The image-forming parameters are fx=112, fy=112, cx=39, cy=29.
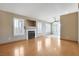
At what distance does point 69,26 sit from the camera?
5074 mm

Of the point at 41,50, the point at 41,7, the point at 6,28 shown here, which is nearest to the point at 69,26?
the point at 41,50

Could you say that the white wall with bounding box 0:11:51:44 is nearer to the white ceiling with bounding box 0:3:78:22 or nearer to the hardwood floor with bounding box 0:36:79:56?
the hardwood floor with bounding box 0:36:79:56

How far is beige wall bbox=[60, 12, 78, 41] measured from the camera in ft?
14.7

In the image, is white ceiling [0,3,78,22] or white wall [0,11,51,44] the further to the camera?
white wall [0,11,51,44]

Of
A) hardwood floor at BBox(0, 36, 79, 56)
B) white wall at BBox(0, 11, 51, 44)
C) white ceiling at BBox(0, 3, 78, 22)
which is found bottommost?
hardwood floor at BBox(0, 36, 79, 56)

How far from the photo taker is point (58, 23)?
494 cm

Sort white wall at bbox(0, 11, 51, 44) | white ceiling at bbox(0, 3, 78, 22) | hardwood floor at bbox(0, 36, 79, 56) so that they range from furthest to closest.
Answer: white wall at bbox(0, 11, 51, 44)
hardwood floor at bbox(0, 36, 79, 56)
white ceiling at bbox(0, 3, 78, 22)

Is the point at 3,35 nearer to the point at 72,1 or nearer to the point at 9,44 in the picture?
the point at 9,44

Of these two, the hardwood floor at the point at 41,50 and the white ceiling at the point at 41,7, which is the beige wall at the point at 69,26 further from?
the white ceiling at the point at 41,7

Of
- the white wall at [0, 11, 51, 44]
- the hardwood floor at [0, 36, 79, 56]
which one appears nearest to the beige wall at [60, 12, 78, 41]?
the hardwood floor at [0, 36, 79, 56]

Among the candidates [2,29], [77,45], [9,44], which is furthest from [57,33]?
[2,29]

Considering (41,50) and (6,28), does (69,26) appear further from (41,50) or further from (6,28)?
(6,28)

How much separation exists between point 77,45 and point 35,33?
156 inches

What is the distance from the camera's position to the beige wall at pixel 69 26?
4.49 meters
